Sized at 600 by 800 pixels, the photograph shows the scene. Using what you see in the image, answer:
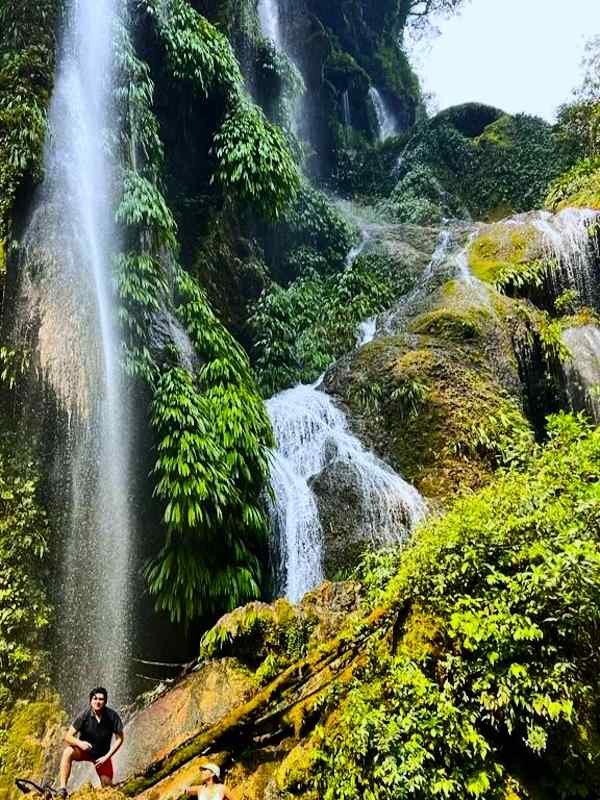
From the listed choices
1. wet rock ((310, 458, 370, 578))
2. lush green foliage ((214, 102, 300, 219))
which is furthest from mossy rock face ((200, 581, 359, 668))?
lush green foliage ((214, 102, 300, 219))

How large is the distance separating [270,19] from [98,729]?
69.4 feet

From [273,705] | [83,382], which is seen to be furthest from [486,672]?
[83,382]

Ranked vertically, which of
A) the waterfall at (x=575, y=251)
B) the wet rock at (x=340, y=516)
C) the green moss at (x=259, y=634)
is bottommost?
the green moss at (x=259, y=634)

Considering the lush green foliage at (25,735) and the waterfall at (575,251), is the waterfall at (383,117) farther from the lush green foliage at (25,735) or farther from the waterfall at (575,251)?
the lush green foliage at (25,735)

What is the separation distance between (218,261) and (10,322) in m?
5.29

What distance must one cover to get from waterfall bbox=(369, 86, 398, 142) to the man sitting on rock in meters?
24.6

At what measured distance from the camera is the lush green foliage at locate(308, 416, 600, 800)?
3559 millimetres

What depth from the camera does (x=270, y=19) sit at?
65.9ft

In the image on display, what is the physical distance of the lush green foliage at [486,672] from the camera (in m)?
3.56

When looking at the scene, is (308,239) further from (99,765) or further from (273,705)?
(99,765)

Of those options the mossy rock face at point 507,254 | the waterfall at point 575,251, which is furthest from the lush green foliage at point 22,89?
the waterfall at point 575,251

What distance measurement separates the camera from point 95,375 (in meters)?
8.01

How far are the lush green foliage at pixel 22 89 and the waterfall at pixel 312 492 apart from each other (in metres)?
4.97

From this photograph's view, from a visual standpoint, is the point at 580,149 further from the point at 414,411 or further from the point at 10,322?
the point at 10,322
